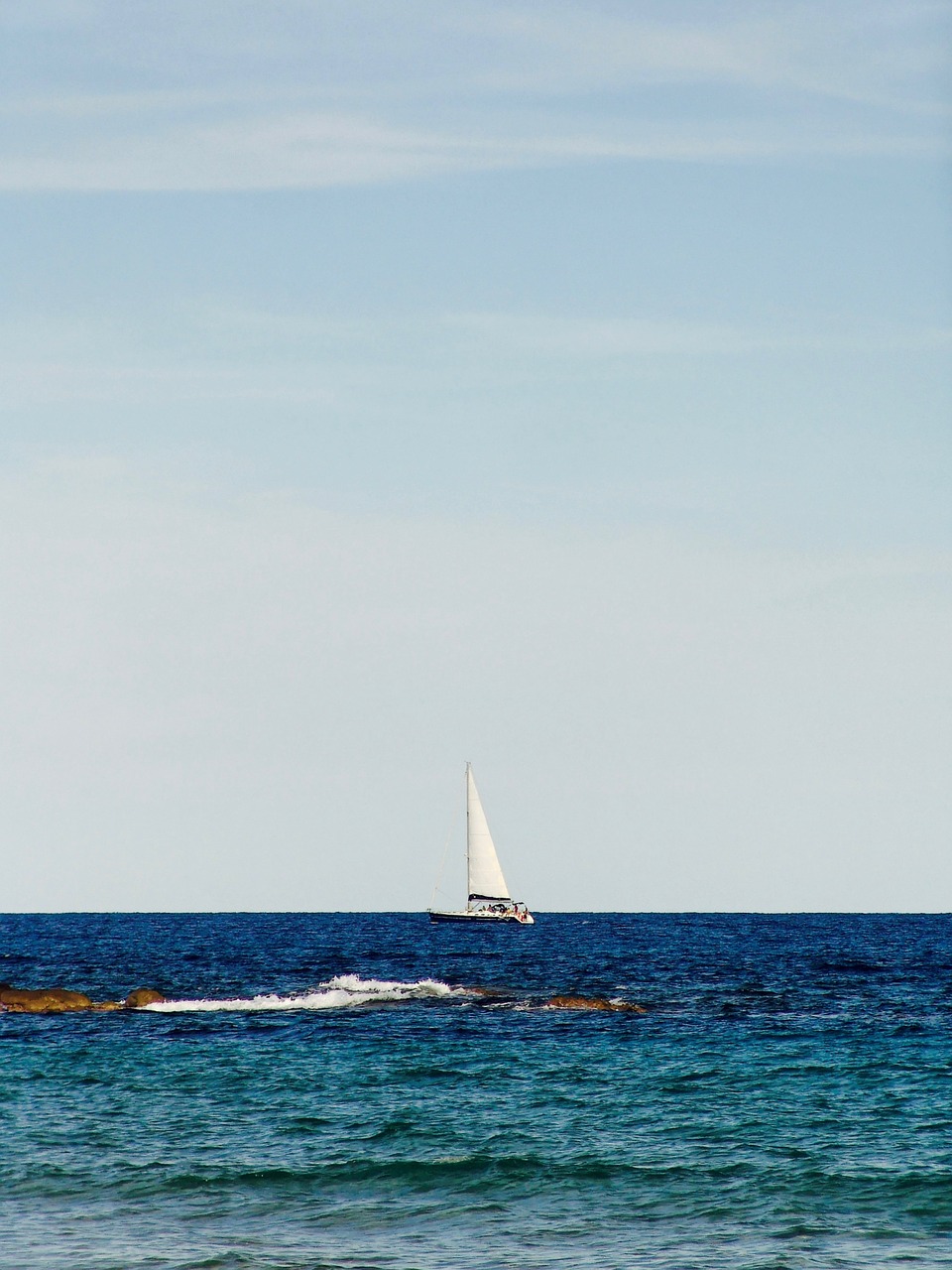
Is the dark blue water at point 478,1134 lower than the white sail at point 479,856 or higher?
lower

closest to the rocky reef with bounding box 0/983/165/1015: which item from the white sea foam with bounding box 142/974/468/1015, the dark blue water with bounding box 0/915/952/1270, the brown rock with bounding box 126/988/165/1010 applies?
the brown rock with bounding box 126/988/165/1010

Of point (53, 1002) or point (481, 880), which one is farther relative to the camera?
point (481, 880)

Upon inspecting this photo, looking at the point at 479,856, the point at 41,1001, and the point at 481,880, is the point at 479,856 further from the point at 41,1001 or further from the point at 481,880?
the point at 41,1001

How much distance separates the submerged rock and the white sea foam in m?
5.52

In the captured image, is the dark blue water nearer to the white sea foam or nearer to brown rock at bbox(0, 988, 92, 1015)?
the white sea foam

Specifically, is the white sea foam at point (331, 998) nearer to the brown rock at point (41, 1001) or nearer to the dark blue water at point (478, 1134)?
the dark blue water at point (478, 1134)

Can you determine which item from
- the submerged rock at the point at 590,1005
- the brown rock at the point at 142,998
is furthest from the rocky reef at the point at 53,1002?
the submerged rock at the point at 590,1005

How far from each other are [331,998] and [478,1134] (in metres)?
28.8

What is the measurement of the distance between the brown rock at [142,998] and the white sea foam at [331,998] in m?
0.35

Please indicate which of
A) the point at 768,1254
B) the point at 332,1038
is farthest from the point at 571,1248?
the point at 332,1038

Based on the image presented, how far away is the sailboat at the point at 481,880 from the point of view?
151625 mm

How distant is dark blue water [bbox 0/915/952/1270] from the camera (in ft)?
78.8

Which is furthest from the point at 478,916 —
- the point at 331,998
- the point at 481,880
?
the point at 331,998

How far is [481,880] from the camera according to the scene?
156 metres
